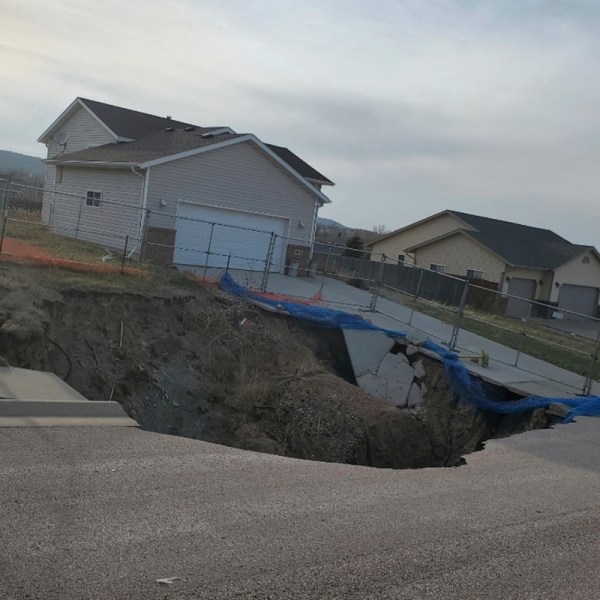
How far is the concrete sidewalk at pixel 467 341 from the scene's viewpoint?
13.9 m

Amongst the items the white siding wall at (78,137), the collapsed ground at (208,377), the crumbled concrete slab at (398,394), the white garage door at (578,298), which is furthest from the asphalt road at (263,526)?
the white garage door at (578,298)

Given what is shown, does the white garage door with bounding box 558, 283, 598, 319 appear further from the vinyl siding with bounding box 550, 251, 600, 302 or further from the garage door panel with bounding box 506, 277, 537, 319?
the garage door panel with bounding box 506, 277, 537, 319

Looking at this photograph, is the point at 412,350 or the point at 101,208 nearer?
the point at 412,350

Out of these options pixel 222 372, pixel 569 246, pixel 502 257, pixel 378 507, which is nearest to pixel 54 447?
pixel 378 507

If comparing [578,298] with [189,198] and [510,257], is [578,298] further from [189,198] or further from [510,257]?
[189,198]

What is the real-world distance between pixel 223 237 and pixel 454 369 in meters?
11.8

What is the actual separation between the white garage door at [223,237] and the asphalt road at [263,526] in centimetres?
1547

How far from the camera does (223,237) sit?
922 inches

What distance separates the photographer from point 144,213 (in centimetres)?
2116

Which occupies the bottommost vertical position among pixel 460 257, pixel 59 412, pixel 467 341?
pixel 59 412

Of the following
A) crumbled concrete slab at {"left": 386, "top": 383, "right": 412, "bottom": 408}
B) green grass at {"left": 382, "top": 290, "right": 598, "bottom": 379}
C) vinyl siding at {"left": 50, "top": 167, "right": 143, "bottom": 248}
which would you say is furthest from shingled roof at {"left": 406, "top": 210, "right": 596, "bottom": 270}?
crumbled concrete slab at {"left": 386, "top": 383, "right": 412, "bottom": 408}

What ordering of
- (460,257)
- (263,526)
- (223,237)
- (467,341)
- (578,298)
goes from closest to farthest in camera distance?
(263,526) < (467,341) < (223,237) < (460,257) < (578,298)

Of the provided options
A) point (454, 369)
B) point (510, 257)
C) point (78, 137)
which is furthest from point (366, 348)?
point (510, 257)

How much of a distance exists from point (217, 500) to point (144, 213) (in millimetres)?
16737
